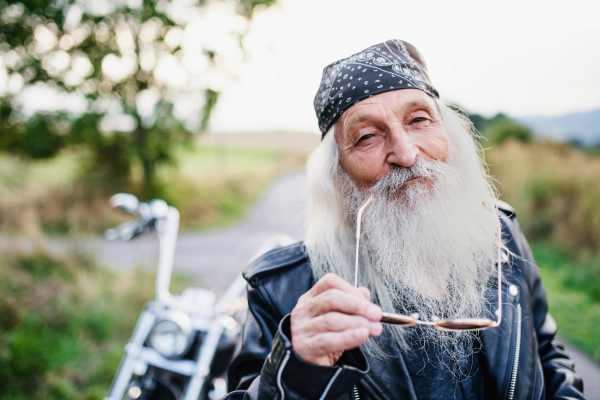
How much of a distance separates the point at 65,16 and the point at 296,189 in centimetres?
1188

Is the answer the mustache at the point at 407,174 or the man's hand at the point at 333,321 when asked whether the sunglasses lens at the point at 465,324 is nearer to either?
the man's hand at the point at 333,321

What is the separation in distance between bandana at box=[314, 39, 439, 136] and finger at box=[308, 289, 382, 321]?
2.98ft

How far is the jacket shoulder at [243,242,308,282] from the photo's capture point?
1579 mm

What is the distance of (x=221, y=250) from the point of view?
8.73 metres

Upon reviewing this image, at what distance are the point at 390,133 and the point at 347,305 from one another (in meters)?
0.81

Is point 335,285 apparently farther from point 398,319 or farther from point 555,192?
point 555,192

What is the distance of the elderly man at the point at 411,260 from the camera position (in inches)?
56.6

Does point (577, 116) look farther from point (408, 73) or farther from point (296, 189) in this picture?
point (296, 189)

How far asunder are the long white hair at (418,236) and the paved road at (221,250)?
58.8 inches

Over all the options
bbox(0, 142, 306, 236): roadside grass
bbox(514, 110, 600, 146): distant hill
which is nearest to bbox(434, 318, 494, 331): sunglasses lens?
bbox(514, 110, 600, 146): distant hill

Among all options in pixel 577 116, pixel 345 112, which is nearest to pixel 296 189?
pixel 577 116

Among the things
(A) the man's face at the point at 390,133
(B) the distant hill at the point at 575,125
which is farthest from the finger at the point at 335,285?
(B) the distant hill at the point at 575,125

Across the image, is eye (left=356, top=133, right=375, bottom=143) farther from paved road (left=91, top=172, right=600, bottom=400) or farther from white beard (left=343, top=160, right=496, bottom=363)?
paved road (left=91, top=172, right=600, bottom=400)

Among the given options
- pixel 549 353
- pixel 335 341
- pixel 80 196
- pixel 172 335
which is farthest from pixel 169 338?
pixel 80 196
